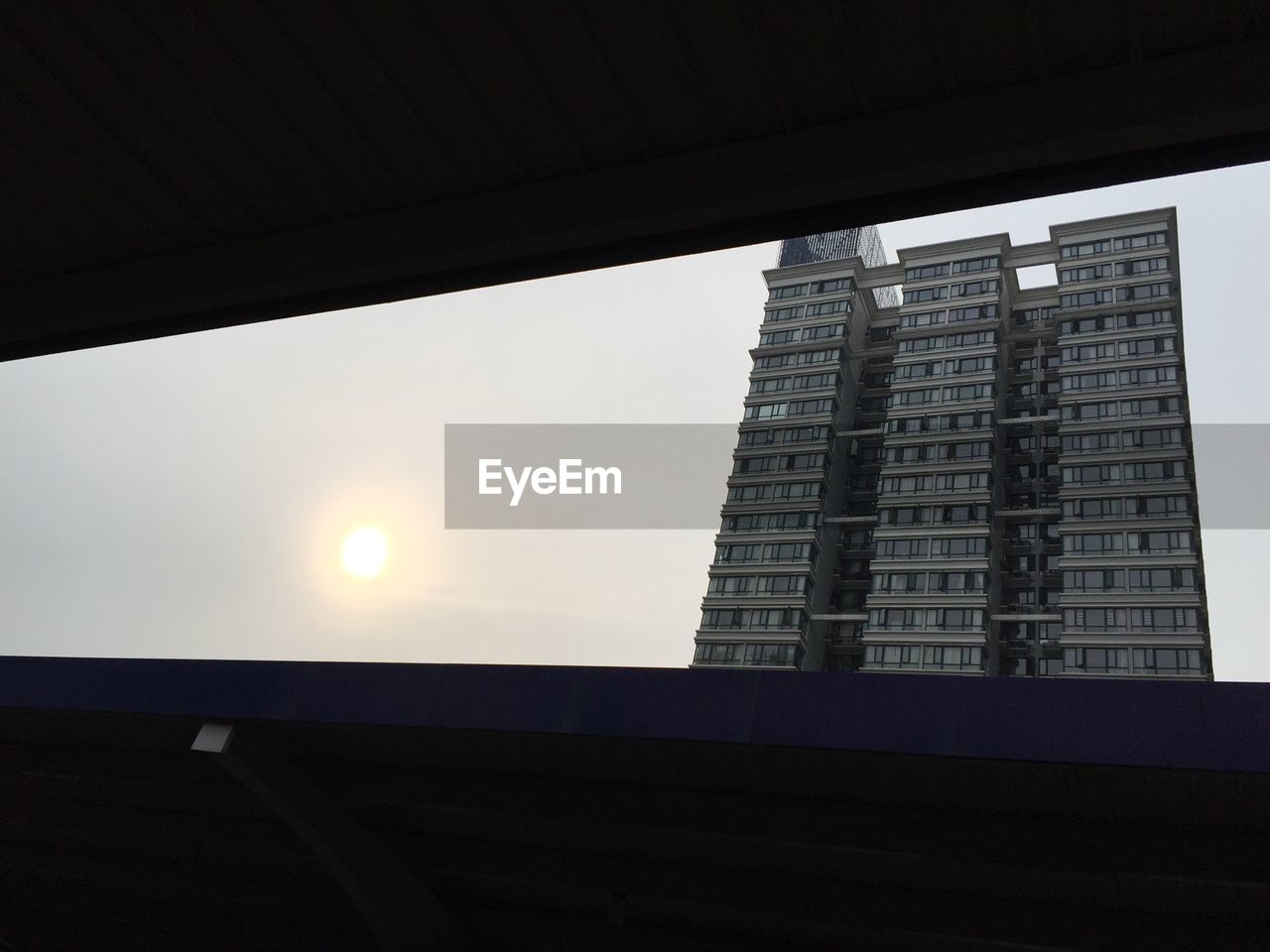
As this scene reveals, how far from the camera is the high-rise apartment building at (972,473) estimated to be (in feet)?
293

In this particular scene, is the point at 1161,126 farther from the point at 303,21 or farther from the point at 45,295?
the point at 45,295

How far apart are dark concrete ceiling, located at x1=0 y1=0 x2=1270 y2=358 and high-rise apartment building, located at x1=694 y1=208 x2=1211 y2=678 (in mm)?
86939

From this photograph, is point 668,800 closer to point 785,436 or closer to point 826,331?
point 785,436

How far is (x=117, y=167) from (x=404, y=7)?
6.98 ft

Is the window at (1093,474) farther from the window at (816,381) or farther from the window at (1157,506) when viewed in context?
the window at (816,381)

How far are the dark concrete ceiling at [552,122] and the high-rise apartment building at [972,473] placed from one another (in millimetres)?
86939

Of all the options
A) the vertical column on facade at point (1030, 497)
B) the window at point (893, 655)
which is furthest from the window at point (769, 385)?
the window at point (893, 655)

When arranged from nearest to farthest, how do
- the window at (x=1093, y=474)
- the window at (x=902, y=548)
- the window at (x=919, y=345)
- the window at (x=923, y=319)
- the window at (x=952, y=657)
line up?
the window at (x=952, y=657) → the window at (x=1093, y=474) → the window at (x=902, y=548) → the window at (x=919, y=345) → the window at (x=923, y=319)

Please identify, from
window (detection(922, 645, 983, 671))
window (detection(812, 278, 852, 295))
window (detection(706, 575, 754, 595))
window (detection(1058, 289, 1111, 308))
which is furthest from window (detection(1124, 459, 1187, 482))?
window (detection(706, 575, 754, 595))

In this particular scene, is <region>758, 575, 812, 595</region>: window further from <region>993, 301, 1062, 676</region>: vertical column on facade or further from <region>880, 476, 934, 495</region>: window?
<region>993, 301, 1062, 676</region>: vertical column on facade

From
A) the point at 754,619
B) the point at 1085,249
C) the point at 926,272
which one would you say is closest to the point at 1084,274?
the point at 1085,249

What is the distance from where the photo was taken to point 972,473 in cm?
9712

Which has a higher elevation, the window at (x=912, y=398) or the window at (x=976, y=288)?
the window at (x=976, y=288)

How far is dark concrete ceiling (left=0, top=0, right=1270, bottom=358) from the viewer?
4.51 meters
